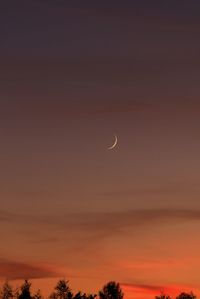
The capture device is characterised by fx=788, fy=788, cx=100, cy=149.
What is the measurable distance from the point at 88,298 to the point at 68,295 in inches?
654

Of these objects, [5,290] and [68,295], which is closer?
[5,290]

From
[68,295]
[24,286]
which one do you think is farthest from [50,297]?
[24,286]

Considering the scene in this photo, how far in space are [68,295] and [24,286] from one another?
17970mm

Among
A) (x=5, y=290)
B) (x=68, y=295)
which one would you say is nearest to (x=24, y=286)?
(x=5, y=290)

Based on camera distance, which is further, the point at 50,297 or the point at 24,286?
the point at 50,297

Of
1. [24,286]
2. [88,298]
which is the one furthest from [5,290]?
[88,298]

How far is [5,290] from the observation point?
181875 millimetres

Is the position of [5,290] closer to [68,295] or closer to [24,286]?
[24,286]

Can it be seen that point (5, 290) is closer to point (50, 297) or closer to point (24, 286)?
point (24, 286)

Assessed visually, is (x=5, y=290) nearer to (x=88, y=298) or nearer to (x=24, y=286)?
(x=24, y=286)

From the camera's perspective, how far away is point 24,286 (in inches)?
7106

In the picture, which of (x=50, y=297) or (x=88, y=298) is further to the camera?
(x=50, y=297)

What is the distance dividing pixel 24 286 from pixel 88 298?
14929 millimetres
